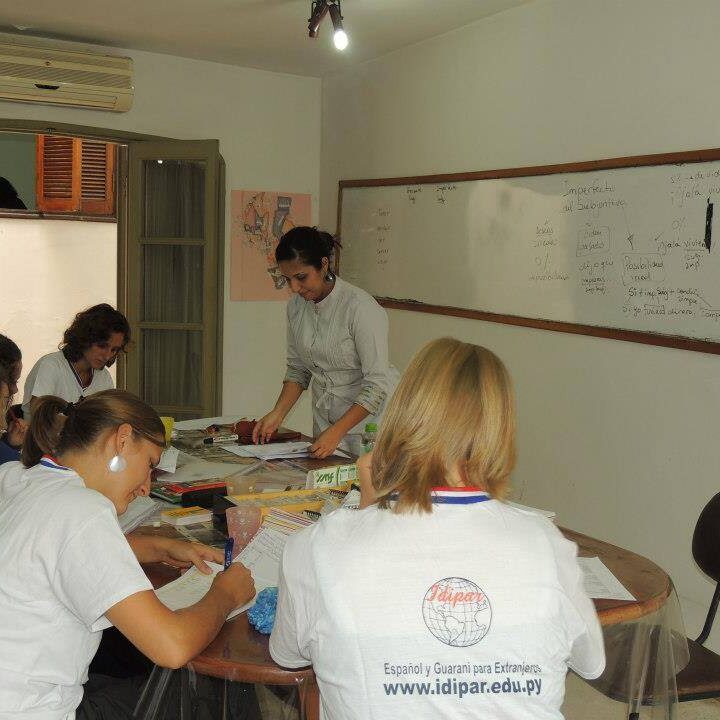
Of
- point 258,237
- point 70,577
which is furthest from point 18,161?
point 70,577

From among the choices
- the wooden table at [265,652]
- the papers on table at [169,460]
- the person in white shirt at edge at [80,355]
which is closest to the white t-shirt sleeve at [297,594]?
the wooden table at [265,652]

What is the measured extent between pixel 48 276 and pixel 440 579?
7751mm

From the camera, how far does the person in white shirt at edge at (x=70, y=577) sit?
56.0 inches

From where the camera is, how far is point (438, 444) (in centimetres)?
129

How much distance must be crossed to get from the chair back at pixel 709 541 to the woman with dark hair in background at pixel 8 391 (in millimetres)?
1923

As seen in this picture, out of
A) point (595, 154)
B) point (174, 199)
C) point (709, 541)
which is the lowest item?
point (709, 541)

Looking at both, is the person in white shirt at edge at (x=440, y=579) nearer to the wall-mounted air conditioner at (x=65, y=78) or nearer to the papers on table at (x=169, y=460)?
the papers on table at (x=169, y=460)

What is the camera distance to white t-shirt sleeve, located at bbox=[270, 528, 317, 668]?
129 centimetres

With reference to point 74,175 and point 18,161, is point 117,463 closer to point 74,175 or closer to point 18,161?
point 74,175

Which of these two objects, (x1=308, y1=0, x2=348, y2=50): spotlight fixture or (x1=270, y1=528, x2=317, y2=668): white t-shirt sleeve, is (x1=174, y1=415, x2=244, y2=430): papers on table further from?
(x1=270, y1=528, x2=317, y2=668): white t-shirt sleeve

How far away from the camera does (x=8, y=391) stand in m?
2.38

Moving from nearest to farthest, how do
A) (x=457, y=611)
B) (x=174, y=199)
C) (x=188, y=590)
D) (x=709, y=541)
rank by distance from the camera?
(x=457, y=611)
(x=188, y=590)
(x=709, y=541)
(x=174, y=199)

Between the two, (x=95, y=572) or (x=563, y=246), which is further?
(x=563, y=246)

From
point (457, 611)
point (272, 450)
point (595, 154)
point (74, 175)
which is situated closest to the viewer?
point (457, 611)
